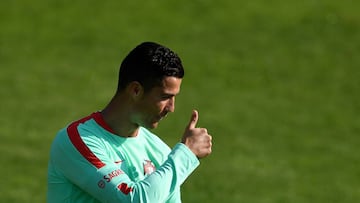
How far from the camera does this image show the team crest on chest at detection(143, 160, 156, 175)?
5.71 meters

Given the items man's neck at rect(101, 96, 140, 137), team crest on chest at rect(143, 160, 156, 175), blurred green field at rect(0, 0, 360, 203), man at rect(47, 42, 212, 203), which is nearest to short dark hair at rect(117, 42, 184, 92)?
man at rect(47, 42, 212, 203)

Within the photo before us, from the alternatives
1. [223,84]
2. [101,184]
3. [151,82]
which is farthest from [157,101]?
[223,84]

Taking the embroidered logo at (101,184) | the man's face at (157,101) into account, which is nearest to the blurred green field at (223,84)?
the man's face at (157,101)

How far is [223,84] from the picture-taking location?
17000 millimetres

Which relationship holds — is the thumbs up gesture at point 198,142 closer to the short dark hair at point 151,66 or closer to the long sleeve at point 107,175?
the long sleeve at point 107,175

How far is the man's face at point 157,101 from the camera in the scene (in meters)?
5.53

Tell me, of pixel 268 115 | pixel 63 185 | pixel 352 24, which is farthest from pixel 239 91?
pixel 63 185

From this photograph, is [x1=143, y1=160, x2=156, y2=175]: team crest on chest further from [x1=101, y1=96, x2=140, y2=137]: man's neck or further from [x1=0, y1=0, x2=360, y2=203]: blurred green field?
[x1=0, y1=0, x2=360, y2=203]: blurred green field

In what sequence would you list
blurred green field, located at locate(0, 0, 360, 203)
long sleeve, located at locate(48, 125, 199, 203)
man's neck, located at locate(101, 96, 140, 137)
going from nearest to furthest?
long sleeve, located at locate(48, 125, 199, 203) < man's neck, located at locate(101, 96, 140, 137) < blurred green field, located at locate(0, 0, 360, 203)

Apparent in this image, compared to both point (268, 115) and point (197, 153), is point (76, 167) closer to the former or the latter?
Result: point (197, 153)

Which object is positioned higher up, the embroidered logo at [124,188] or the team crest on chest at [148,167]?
the team crest on chest at [148,167]

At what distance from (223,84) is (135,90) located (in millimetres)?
11475

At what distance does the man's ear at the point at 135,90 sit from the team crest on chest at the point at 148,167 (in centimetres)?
40

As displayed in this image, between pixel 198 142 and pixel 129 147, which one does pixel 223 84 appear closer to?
pixel 129 147
